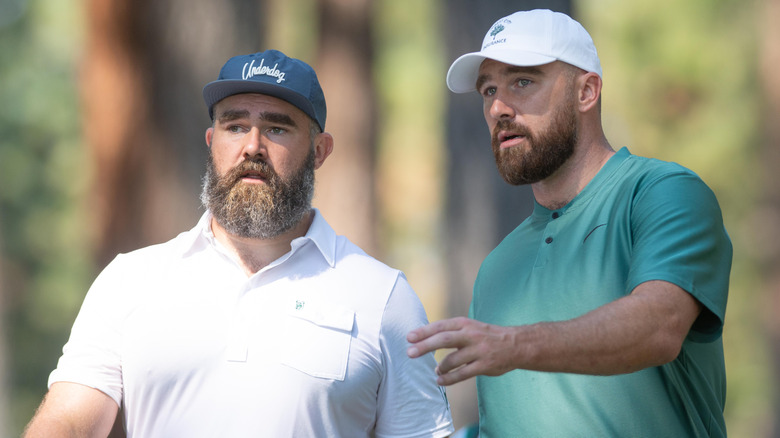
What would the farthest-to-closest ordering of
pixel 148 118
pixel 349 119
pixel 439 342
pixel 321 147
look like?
1. pixel 349 119
2. pixel 148 118
3. pixel 321 147
4. pixel 439 342

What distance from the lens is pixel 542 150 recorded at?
3.43 m

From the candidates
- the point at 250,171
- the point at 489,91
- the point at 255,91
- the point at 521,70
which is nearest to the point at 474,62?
the point at 489,91

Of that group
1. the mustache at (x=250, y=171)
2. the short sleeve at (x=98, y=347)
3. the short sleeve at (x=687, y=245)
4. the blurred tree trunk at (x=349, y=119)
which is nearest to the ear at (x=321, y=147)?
the mustache at (x=250, y=171)

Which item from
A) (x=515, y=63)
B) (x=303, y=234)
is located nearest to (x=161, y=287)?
(x=303, y=234)

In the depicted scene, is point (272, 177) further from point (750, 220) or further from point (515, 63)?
point (750, 220)

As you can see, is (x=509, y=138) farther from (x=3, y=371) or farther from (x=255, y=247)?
(x=3, y=371)

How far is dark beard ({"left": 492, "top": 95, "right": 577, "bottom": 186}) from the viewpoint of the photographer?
11.3 ft

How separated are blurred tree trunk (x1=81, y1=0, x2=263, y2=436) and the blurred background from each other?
1 centimetres

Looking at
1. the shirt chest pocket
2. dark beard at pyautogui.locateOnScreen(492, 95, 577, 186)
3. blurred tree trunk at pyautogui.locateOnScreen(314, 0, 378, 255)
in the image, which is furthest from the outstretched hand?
Answer: blurred tree trunk at pyautogui.locateOnScreen(314, 0, 378, 255)

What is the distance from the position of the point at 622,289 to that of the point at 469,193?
4056 mm

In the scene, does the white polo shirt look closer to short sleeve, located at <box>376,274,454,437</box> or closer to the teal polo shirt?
short sleeve, located at <box>376,274,454,437</box>

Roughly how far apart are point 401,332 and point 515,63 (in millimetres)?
1098

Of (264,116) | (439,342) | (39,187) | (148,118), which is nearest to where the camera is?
(439,342)

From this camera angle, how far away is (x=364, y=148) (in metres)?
8.26
